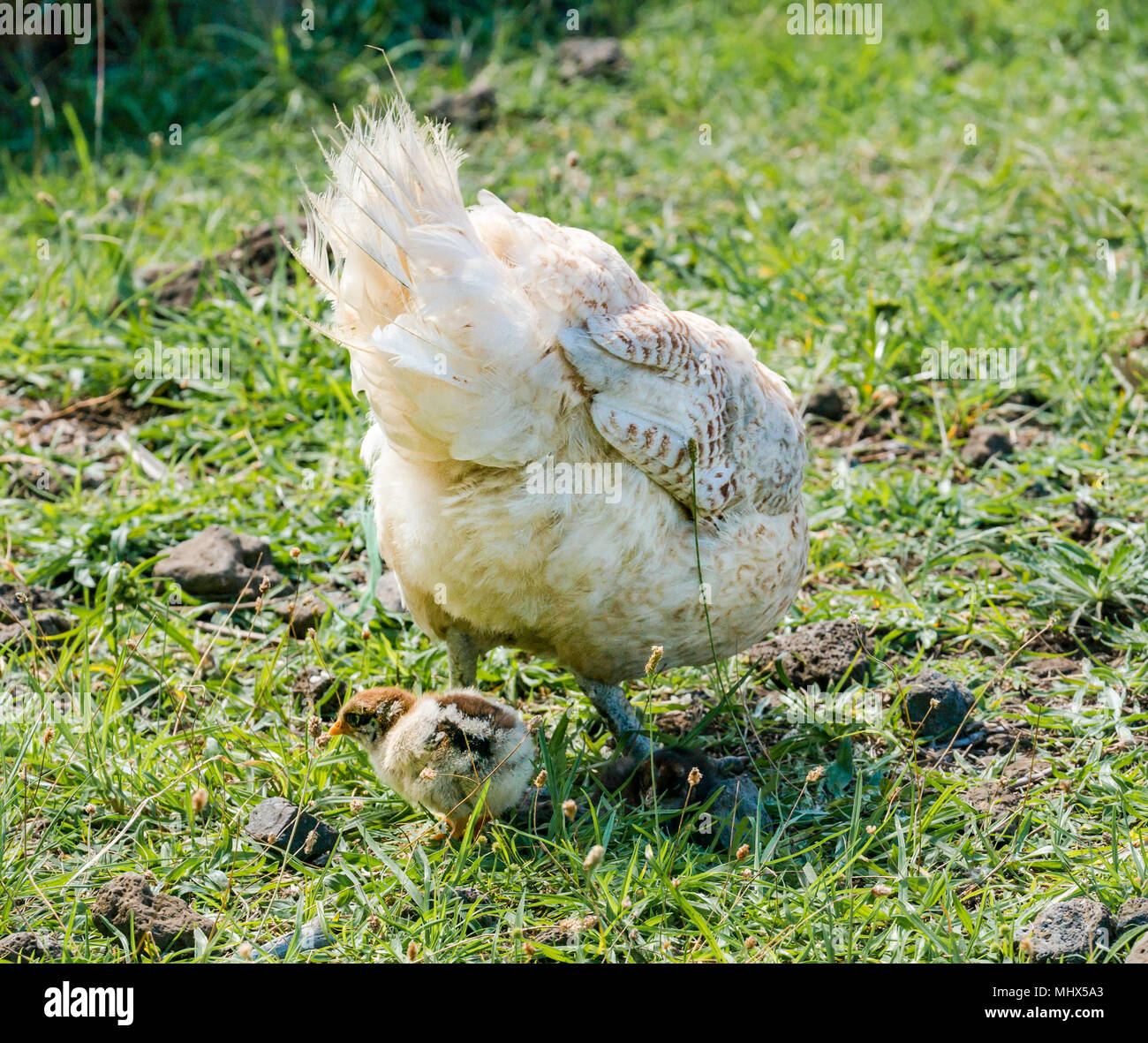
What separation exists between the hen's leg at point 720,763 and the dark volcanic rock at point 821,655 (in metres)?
0.49

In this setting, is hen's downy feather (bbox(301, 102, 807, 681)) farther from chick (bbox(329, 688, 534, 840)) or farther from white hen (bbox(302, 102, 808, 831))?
chick (bbox(329, 688, 534, 840))

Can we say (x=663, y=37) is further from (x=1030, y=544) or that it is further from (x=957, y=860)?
(x=957, y=860)

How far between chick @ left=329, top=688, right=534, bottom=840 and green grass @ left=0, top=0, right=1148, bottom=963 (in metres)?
0.13

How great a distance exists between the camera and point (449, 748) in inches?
137

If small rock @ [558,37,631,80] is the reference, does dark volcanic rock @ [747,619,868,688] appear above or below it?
below

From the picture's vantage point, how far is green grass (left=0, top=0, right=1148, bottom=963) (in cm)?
338

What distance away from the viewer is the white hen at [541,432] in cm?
335

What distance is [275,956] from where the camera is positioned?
124 inches
